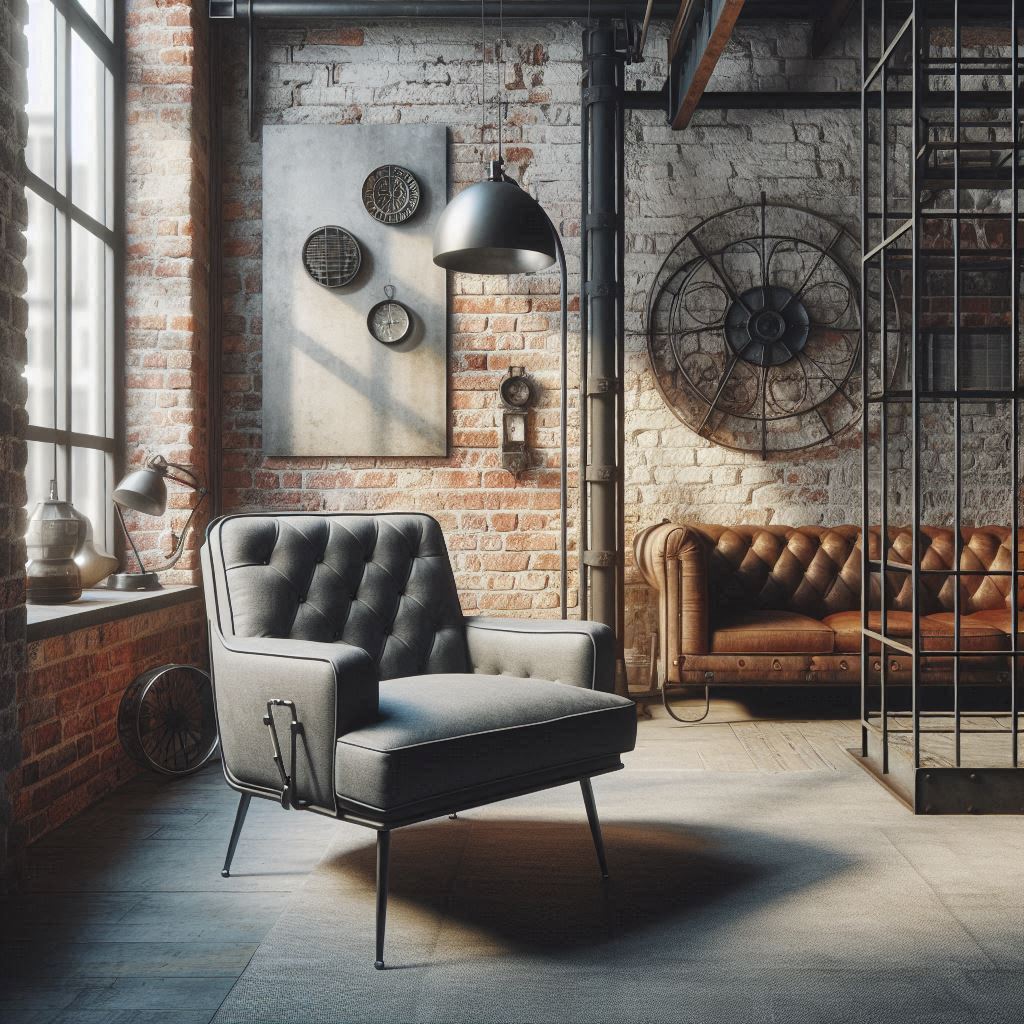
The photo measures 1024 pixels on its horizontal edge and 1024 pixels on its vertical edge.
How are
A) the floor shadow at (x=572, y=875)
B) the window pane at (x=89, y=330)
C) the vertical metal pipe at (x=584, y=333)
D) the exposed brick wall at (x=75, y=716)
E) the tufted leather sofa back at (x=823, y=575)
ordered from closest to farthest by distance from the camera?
the floor shadow at (x=572, y=875), the exposed brick wall at (x=75, y=716), the window pane at (x=89, y=330), the vertical metal pipe at (x=584, y=333), the tufted leather sofa back at (x=823, y=575)

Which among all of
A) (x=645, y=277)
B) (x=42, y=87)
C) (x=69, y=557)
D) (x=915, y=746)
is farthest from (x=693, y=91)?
(x=69, y=557)

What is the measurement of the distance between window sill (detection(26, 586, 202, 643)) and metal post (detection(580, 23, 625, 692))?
5.39 feet

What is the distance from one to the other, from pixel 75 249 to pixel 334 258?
120 cm

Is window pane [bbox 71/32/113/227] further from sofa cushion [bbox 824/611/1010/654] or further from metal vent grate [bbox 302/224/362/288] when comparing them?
sofa cushion [bbox 824/611/1010/654]

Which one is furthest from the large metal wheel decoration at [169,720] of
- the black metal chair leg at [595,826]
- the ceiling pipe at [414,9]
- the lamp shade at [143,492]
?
the ceiling pipe at [414,9]

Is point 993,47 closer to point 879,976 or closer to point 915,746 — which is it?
point 915,746

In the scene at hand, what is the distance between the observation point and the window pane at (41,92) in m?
3.30

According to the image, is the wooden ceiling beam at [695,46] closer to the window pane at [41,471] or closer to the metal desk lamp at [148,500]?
the metal desk lamp at [148,500]

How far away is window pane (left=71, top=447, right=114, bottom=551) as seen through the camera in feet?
12.0

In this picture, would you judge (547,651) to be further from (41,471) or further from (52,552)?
(41,471)

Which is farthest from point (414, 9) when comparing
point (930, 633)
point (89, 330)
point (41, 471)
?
point (930, 633)

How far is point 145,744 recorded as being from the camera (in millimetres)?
3299

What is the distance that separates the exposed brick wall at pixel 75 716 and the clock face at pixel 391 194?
209 centimetres

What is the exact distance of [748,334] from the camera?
15.2 feet
